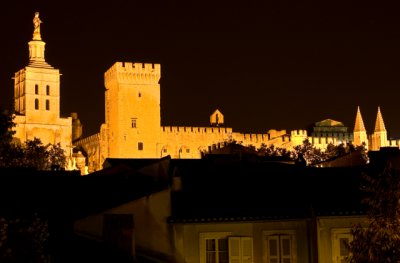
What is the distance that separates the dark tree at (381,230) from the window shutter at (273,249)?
1887 mm

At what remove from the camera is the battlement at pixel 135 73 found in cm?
10262

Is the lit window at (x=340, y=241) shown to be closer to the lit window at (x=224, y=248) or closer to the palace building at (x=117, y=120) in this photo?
the lit window at (x=224, y=248)

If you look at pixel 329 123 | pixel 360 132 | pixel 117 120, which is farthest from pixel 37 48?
pixel 329 123

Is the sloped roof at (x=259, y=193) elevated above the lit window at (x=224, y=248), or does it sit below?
above

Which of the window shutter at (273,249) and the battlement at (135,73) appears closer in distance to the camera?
the window shutter at (273,249)

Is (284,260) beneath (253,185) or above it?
beneath

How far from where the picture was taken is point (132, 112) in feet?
327

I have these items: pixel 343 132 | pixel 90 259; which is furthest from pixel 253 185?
pixel 343 132

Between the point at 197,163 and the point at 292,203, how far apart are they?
4261mm

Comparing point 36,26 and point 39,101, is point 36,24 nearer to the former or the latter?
point 36,26

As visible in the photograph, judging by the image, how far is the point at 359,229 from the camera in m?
19.8

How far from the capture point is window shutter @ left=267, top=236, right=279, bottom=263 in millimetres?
21172

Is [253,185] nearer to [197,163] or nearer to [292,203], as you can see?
[292,203]

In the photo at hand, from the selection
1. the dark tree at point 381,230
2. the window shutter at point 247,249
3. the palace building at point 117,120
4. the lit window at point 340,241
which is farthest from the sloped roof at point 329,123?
Answer: the dark tree at point 381,230
